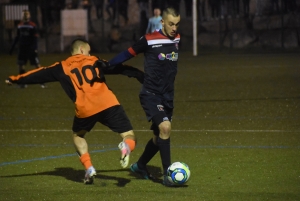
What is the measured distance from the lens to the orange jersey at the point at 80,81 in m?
7.69

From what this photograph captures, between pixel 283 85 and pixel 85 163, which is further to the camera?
pixel 283 85

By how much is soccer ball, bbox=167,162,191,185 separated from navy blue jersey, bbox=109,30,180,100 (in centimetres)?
78

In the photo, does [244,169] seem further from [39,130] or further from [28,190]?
[39,130]

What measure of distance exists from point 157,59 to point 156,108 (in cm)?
48

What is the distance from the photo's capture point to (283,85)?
1930cm

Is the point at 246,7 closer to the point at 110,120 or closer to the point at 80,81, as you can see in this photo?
the point at 110,120

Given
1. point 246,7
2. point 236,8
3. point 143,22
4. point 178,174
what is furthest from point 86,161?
point 143,22

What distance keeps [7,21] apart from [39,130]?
3018cm

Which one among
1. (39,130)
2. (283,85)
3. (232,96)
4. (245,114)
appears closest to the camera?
(39,130)

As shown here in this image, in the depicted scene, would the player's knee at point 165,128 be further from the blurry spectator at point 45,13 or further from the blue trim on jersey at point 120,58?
the blurry spectator at point 45,13

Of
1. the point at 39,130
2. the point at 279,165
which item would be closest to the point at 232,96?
the point at 39,130

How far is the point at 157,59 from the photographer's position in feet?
25.1

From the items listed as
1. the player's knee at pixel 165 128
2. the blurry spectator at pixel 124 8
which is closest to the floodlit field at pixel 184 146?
the player's knee at pixel 165 128

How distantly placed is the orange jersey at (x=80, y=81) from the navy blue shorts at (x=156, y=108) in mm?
→ 340
